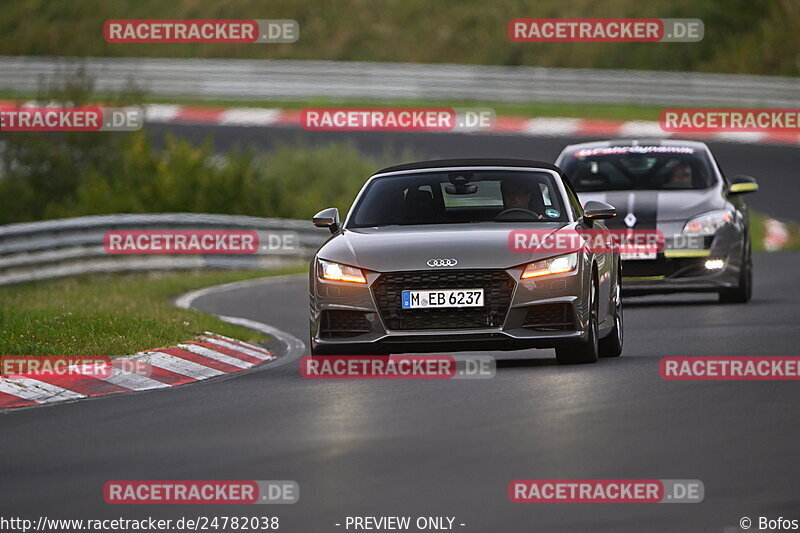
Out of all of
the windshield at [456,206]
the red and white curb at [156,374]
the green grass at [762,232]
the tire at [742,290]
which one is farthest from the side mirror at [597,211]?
the green grass at [762,232]

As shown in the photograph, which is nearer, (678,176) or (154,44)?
(678,176)

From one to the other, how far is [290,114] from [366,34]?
34.5ft

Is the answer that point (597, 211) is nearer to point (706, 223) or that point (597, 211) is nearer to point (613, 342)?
point (613, 342)

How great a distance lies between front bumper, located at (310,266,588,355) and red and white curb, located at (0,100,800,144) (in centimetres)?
2525

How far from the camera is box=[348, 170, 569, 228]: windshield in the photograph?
1334 cm

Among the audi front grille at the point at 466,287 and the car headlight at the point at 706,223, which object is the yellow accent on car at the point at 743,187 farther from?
the audi front grille at the point at 466,287

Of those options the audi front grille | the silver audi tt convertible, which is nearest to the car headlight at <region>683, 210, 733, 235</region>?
the silver audi tt convertible

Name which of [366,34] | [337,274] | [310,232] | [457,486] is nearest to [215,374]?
[337,274]

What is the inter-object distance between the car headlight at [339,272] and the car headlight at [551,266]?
1.07 meters

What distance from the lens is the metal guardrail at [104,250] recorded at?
2644 centimetres

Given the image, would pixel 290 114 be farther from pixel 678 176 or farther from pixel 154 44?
pixel 678 176

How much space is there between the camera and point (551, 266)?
488 inches

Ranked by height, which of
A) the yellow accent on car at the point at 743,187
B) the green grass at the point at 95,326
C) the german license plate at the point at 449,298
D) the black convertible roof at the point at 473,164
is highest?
the black convertible roof at the point at 473,164

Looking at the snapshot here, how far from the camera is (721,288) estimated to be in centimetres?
1852
